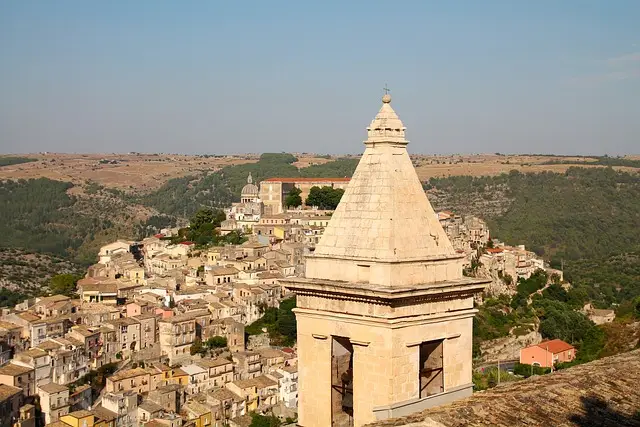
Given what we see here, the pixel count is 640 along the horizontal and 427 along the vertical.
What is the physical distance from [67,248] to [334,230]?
10772cm

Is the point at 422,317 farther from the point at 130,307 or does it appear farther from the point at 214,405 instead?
the point at 130,307

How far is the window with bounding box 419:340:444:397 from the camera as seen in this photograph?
7.21 metres

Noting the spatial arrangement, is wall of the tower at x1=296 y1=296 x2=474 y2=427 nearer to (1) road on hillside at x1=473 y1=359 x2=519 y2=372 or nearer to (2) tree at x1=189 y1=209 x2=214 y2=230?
(1) road on hillside at x1=473 y1=359 x2=519 y2=372

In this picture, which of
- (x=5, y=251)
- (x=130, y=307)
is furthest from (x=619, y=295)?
(x=5, y=251)

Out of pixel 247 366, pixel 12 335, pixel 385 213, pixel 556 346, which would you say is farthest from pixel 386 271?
pixel 12 335

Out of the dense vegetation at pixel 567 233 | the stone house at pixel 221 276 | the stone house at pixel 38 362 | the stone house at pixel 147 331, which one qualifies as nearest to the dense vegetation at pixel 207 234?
the stone house at pixel 221 276

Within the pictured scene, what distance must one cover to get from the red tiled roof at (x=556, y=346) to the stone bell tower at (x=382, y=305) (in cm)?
4271

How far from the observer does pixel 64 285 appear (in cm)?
6631

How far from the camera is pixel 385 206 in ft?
23.0

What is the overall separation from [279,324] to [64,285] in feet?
60.1

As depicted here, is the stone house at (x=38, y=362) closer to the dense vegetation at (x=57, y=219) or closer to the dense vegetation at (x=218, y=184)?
the dense vegetation at (x=57, y=219)

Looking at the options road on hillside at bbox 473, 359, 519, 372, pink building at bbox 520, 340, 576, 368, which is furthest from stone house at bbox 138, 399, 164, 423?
pink building at bbox 520, 340, 576, 368

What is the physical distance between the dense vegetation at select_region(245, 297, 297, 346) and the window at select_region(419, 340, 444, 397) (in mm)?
47170

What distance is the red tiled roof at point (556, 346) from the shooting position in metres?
48.6
